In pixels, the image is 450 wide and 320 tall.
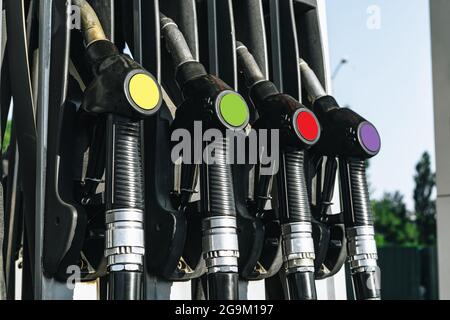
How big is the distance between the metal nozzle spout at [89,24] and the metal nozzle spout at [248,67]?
252 millimetres

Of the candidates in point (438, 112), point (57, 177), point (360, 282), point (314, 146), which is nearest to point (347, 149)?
point (314, 146)

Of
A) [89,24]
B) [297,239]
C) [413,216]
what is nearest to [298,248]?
[297,239]

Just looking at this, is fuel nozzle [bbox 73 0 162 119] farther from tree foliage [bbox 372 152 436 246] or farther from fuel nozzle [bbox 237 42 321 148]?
tree foliage [bbox 372 152 436 246]

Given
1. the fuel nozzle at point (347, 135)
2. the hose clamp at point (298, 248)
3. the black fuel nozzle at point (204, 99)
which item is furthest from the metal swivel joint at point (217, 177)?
the fuel nozzle at point (347, 135)

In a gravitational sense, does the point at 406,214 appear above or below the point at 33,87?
above

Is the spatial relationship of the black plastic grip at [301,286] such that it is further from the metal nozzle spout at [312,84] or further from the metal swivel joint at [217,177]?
the metal nozzle spout at [312,84]

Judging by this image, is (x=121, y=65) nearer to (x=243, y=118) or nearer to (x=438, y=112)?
(x=243, y=118)

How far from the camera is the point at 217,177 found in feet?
3.26

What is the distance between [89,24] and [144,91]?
6.5 inches

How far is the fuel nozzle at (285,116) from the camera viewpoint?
42.0 inches

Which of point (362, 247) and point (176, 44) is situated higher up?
point (176, 44)

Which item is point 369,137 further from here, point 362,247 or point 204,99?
point 204,99

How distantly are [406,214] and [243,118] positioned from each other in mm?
24654
